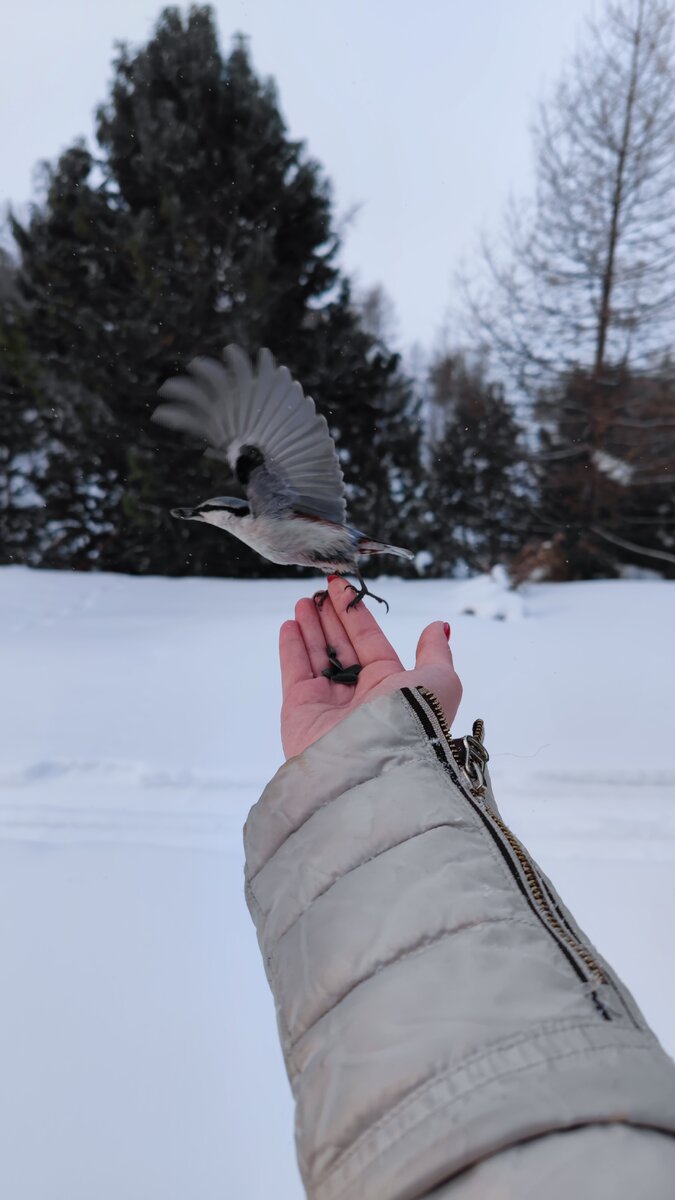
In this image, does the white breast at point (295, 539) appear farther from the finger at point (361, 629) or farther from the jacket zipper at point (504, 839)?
the jacket zipper at point (504, 839)

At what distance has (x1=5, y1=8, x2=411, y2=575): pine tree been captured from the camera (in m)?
3.45

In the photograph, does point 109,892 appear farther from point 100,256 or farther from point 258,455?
point 100,256

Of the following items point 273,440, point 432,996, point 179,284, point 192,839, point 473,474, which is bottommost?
point 192,839

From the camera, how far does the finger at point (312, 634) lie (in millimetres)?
950

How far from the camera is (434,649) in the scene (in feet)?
2.68

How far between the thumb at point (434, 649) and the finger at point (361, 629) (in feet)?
0.16

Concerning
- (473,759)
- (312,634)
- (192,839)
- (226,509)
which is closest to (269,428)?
(226,509)

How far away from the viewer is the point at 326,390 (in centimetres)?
340

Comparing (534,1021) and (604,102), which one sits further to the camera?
(604,102)

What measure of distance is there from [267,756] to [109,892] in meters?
0.59

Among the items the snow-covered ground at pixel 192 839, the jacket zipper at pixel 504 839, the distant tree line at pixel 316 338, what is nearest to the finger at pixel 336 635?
the jacket zipper at pixel 504 839

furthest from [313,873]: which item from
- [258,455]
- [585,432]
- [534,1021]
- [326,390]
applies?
[585,432]

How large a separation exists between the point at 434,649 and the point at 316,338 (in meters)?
3.11

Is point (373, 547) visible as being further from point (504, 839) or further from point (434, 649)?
point (504, 839)
